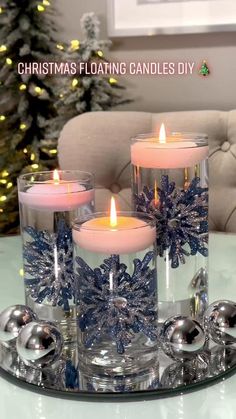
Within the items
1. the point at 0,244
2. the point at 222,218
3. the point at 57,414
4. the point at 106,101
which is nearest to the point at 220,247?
the point at 0,244

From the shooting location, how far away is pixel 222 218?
173cm

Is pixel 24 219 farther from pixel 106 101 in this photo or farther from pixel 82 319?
pixel 106 101

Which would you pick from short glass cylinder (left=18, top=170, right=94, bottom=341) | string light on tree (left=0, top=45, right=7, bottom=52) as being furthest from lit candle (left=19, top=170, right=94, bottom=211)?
string light on tree (left=0, top=45, right=7, bottom=52)

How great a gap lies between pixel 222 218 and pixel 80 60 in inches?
35.3

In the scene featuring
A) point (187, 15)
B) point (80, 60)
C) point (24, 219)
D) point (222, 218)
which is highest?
point (187, 15)

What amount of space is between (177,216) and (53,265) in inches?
5.6

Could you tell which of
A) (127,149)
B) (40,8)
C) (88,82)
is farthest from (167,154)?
(40,8)

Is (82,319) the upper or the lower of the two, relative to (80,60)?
lower

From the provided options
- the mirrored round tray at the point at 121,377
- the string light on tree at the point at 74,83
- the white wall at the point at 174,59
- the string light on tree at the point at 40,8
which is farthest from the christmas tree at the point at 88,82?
the mirrored round tray at the point at 121,377

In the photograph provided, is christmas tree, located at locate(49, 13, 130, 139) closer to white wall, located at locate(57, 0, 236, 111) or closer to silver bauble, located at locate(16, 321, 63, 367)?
white wall, located at locate(57, 0, 236, 111)

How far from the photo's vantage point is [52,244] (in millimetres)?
686

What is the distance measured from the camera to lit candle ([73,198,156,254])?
1.92 feet

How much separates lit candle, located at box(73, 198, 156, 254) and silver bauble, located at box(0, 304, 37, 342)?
12 centimetres

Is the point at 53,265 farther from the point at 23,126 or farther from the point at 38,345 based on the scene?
the point at 23,126
